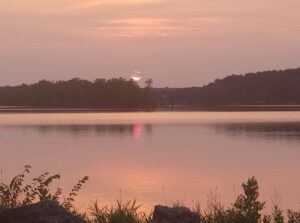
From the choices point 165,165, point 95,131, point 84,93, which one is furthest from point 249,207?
point 84,93

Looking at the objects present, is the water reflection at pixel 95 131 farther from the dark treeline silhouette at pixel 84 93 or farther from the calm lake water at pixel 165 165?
the dark treeline silhouette at pixel 84 93

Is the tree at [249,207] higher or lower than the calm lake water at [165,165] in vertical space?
higher

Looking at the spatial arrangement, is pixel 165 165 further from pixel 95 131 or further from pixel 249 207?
pixel 95 131

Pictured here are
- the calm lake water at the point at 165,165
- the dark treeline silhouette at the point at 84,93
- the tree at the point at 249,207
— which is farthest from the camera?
the dark treeline silhouette at the point at 84,93

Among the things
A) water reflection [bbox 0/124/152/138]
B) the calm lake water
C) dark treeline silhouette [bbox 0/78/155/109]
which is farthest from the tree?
dark treeline silhouette [bbox 0/78/155/109]

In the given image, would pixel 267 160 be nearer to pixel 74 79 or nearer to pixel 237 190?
pixel 237 190

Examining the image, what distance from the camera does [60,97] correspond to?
126 m

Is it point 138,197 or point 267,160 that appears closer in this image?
point 138,197

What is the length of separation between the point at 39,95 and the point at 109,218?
400ft

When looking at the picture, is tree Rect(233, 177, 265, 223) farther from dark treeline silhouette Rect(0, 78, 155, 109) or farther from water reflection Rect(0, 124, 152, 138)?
dark treeline silhouette Rect(0, 78, 155, 109)

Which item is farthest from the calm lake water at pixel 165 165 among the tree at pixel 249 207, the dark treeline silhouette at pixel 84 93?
the dark treeline silhouette at pixel 84 93

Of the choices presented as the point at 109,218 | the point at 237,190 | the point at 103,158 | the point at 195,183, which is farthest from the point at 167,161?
the point at 109,218

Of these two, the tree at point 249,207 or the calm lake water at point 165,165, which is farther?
the calm lake water at point 165,165

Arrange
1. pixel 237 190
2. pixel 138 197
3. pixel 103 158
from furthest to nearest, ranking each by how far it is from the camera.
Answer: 1. pixel 103 158
2. pixel 237 190
3. pixel 138 197
